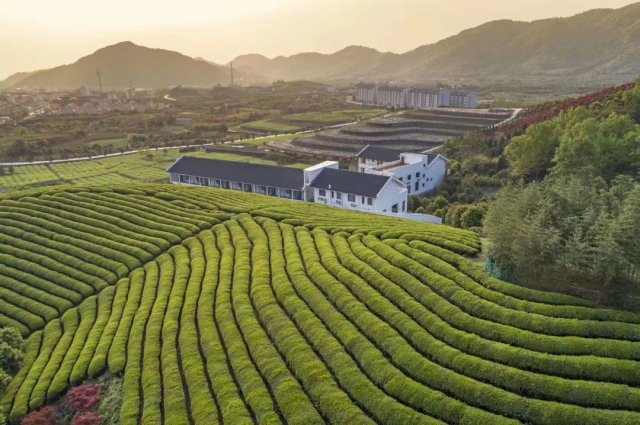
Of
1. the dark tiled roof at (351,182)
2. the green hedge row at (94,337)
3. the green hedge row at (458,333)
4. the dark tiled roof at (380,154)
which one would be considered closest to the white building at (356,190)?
the dark tiled roof at (351,182)

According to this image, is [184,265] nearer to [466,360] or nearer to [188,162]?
[466,360]

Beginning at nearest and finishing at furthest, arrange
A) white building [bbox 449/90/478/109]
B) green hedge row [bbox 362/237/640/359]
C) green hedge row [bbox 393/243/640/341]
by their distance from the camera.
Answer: green hedge row [bbox 362/237/640/359] < green hedge row [bbox 393/243/640/341] < white building [bbox 449/90/478/109]

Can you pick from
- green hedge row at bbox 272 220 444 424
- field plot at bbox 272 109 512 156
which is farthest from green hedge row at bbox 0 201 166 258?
field plot at bbox 272 109 512 156

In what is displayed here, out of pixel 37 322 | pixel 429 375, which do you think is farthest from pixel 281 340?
pixel 37 322

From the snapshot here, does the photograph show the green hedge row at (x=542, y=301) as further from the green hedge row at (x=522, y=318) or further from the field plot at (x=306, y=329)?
the green hedge row at (x=522, y=318)

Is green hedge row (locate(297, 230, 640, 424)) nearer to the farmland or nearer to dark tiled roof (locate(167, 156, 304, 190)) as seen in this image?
dark tiled roof (locate(167, 156, 304, 190))

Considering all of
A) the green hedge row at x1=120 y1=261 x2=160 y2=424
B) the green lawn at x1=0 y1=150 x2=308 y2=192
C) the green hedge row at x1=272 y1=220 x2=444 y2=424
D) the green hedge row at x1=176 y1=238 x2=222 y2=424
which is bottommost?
the green lawn at x1=0 y1=150 x2=308 y2=192

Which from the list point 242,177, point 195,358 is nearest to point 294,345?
point 195,358

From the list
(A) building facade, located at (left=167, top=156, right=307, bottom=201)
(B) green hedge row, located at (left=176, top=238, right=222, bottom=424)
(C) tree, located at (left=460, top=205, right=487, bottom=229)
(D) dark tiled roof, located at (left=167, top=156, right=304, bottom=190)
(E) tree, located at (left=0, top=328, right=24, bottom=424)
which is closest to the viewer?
(B) green hedge row, located at (left=176, top=238, right=222, bottom=424)

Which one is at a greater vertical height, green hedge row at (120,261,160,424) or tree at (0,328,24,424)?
green hedge row at (120,261,160,424)
